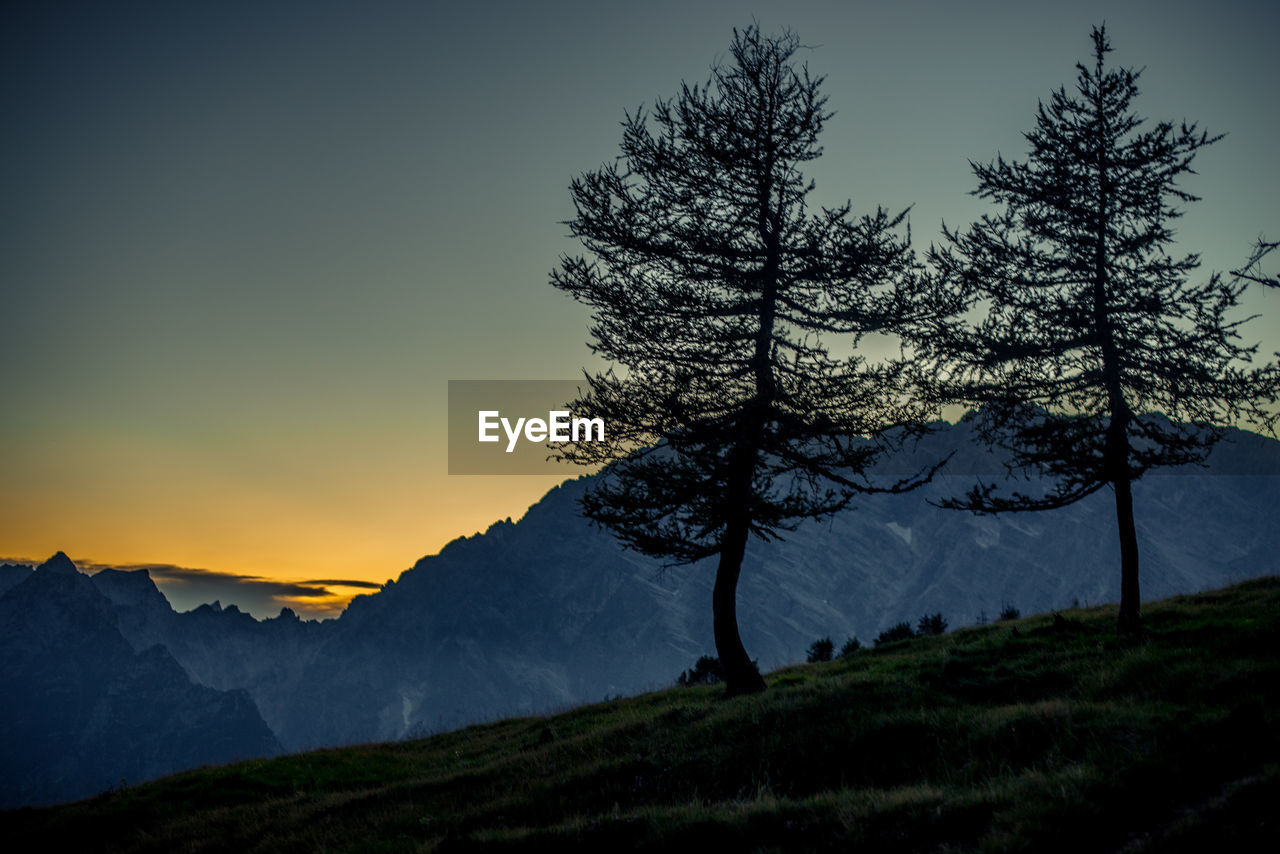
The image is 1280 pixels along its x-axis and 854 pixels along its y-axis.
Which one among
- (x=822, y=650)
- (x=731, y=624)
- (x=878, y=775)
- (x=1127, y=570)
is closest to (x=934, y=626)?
(x=822, y=650)

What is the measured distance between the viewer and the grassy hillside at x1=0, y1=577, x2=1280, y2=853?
729 centimetres

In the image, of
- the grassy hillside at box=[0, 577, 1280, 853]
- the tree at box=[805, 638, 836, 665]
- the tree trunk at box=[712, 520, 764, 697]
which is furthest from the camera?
the tree at box=[805, 638, 836, 665]

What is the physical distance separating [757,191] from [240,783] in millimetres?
18102

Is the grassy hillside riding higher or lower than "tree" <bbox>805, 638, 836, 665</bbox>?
higher

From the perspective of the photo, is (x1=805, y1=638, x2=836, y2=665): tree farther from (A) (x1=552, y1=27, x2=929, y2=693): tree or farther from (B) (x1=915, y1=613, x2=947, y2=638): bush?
(A) (x1=552, y1=27, x2=929, y2=693): tree

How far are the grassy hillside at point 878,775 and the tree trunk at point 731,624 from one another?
1608 millimetres

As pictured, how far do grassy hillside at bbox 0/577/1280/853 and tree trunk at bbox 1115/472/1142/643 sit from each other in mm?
589

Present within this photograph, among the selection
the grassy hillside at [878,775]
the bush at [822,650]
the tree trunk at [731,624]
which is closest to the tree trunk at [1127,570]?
the grassy hillside at [878,775]

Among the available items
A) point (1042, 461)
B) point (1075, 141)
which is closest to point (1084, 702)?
point (1042, 461)

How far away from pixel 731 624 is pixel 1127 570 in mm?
8880

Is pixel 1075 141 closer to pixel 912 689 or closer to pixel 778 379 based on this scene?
pixel 778 379

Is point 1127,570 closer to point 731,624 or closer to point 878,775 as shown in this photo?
point 731,624

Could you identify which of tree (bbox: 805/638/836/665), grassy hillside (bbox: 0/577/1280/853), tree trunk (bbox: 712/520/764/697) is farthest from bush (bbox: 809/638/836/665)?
tree trunk (bbox: 712/520/764/697)

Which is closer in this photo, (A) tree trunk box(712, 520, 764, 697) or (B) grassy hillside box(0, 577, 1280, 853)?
(B) grassy hillside box(0, 577, 1280, 853)
